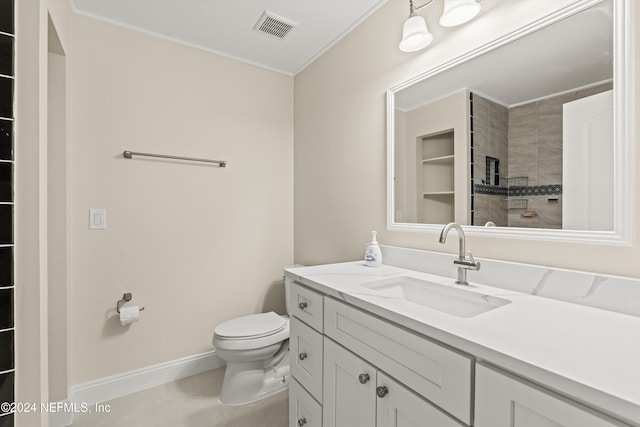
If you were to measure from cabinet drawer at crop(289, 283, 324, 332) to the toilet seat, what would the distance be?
544 mm

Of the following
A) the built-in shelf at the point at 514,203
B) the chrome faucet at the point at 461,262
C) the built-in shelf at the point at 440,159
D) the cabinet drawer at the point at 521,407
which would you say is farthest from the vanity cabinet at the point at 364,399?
the built-in shelf at the point at 440,159

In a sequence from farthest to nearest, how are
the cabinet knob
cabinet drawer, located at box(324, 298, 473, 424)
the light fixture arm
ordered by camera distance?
the light fixture arm
the cabinet knob
cabinet drawer, located at box(324, 298, 473, 424)

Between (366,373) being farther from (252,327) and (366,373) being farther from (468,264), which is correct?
(252,327)

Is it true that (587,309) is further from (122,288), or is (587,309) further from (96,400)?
(96,400)

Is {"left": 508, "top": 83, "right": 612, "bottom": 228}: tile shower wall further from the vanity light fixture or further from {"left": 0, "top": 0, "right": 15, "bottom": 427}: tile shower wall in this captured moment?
{"left": 0, "top": 0, "right": 15, "bottom": 427}: tile shower wall

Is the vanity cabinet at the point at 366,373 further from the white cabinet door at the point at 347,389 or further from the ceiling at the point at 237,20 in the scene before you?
the ceiling at the point at 237,20

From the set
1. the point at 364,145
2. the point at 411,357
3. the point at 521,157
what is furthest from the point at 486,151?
the point at 411,357

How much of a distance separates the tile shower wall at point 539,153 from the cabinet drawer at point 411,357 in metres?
0.67

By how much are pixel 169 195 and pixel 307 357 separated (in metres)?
1.48

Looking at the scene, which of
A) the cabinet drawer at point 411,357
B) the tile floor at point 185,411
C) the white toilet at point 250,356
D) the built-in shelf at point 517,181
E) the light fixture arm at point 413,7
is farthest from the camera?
the white toilet at point 250,356

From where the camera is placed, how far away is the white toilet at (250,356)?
177 centimetres

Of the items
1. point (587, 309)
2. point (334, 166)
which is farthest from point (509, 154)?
point (334, 166)

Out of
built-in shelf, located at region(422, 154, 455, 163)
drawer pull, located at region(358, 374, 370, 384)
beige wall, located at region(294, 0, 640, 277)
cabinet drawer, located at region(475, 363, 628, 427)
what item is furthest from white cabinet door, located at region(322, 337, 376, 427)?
built-in shelf, located at region(422, 154, 455, 163)

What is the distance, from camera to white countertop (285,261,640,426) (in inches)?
19.6
